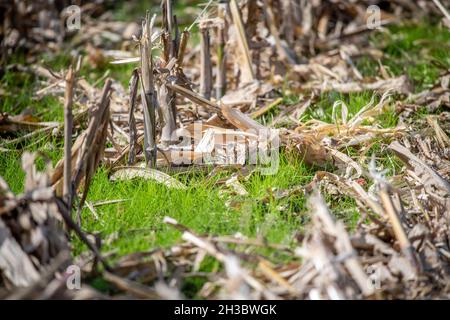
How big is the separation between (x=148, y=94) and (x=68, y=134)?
32.3 inches

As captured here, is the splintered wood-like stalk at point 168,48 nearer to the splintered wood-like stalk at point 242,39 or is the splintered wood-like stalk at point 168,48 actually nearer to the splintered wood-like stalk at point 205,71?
the splintered wood-like stalk at point 205,71

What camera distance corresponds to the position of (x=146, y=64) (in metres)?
3.27

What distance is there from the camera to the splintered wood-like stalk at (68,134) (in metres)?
2.53

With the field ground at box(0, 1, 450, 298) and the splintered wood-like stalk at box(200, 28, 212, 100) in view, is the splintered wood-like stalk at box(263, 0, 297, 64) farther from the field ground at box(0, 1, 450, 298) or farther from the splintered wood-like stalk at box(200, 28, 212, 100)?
the splintered wood-like stalk at box(200, 28, 212, 100)

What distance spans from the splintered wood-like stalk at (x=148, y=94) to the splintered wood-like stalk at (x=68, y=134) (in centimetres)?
73

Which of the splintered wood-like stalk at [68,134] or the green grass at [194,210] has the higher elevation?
the splintered wood-like stalk at [68,134]

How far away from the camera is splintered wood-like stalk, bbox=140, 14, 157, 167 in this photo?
10.7ft

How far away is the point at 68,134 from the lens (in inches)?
100

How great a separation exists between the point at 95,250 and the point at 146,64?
1139 mm
